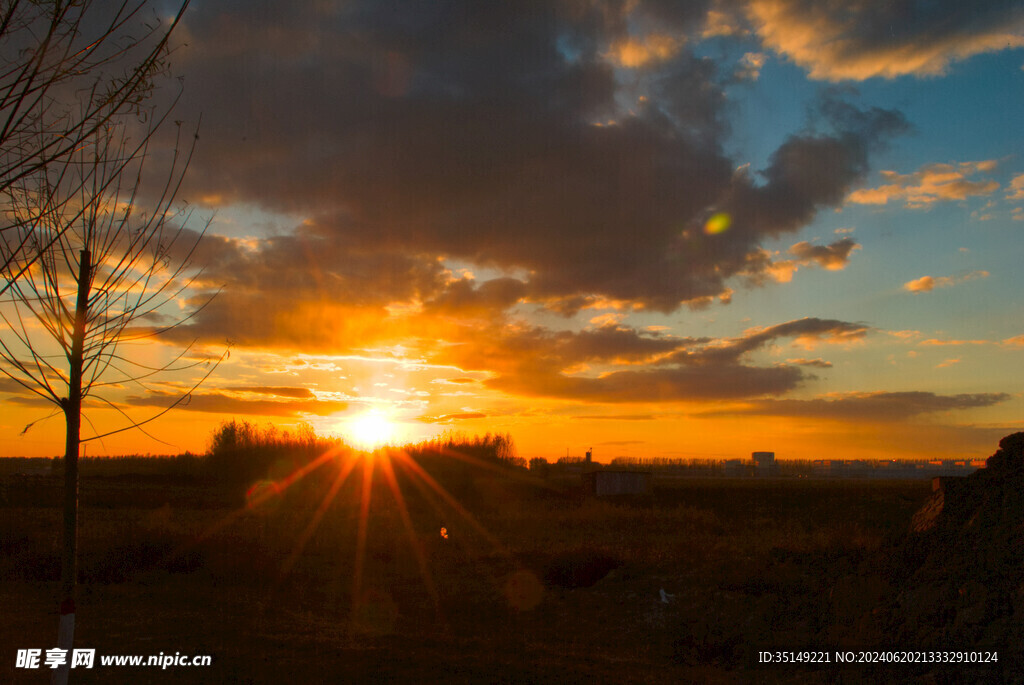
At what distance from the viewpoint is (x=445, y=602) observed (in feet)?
45.4

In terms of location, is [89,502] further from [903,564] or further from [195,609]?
[903,564]

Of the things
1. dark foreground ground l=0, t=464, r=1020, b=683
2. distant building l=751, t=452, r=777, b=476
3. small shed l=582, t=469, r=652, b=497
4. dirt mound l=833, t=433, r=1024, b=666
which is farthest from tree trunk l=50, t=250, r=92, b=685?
distant building l=751, t=452, r=777, b=476

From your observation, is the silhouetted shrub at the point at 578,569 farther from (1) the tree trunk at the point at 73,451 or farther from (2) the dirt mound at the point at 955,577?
(1) the tree trunk at the point at 73,451

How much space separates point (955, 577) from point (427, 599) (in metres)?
9.64

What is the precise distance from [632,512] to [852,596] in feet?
64.9

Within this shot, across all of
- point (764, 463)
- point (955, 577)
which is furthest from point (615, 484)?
point (764, 463)

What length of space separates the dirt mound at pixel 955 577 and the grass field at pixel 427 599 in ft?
2.12

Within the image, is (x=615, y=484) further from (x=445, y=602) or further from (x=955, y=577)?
(x=955, y=577)

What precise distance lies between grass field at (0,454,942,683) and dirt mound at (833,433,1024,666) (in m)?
0.65

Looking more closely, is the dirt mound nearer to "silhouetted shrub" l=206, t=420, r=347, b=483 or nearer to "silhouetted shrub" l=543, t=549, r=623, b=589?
"silhouetted shrub" l=543, t=549, r=623, b=589

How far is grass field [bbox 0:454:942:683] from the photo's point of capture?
8758 millimetres

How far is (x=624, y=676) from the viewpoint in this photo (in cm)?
868

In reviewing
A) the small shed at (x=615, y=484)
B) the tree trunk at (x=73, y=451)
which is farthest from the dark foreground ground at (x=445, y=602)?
the small shed at (x=615, y=484)

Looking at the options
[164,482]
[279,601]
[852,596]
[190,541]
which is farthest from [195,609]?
[164,482]
